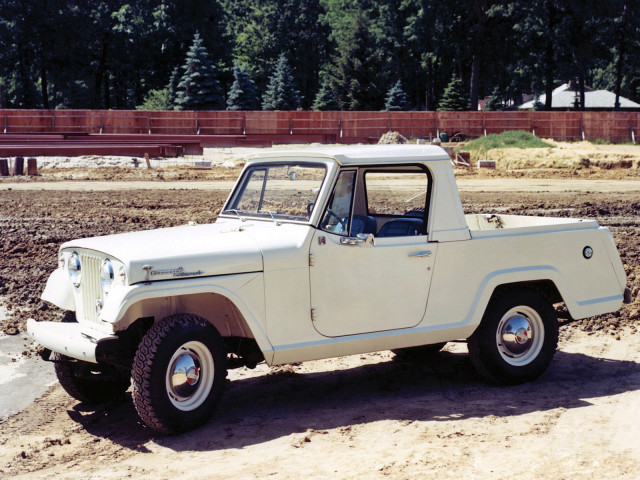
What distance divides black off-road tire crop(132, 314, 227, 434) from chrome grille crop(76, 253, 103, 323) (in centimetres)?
60

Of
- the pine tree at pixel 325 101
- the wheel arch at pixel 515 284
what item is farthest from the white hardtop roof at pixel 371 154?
the pine tree at pixel 325 101

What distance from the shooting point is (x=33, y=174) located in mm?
29484

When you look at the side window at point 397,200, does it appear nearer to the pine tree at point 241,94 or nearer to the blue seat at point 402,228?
the blue seat at point 402,228

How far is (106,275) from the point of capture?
5707 millimetres

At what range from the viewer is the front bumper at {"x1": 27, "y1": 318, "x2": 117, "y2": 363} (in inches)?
218

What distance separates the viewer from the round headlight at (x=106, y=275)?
18.6ft

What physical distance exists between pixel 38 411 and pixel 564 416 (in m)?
4.05

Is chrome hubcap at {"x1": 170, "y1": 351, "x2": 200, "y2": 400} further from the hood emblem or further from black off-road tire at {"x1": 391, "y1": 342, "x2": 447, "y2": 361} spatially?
black off-road tire at {"x1": 391, "y1": 342, "x2": 447, "y2": 361}

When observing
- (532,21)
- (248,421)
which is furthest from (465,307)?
(532,21)

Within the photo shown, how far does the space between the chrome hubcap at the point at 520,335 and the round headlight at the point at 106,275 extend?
3.15 m

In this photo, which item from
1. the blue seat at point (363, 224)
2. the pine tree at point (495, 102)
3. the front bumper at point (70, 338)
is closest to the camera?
the front bumper at point (70, 338)

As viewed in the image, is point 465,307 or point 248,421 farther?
point 465,307

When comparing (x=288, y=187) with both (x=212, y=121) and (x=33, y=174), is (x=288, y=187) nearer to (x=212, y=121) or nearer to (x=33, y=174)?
(x=33, y=174)

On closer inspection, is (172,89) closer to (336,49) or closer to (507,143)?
(336,49)
